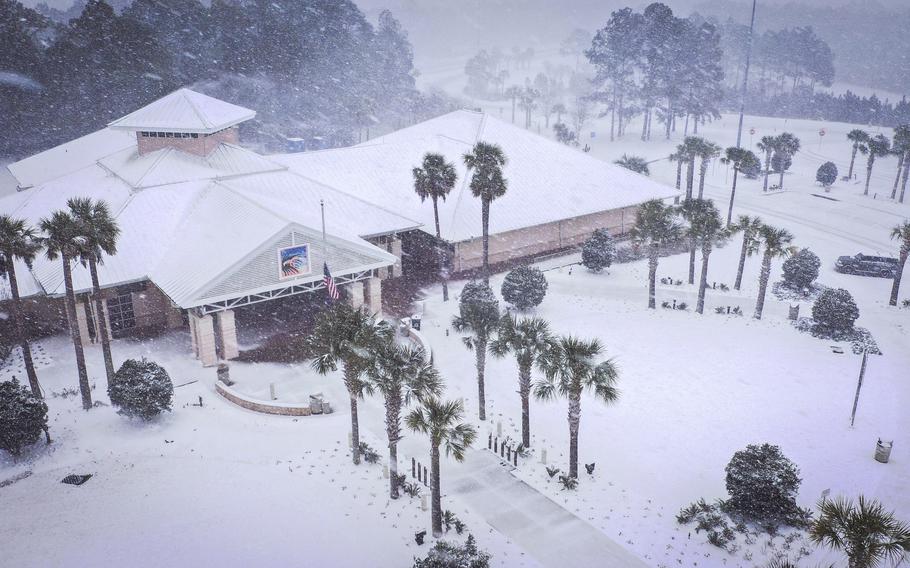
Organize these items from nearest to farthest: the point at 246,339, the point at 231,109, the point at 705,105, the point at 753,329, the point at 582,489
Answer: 1. the point at 582,489
2. the point at 246,339
3. the point at 753,329
4. the point at 231,109
5. the point at 705,105

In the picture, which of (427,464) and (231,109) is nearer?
(427,464)

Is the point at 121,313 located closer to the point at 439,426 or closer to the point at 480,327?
the point at 480,327

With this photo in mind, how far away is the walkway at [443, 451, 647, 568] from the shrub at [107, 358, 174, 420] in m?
12.9


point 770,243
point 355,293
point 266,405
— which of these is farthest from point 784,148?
point 266,405

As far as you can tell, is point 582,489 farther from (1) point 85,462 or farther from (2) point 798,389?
(1) point 85,462

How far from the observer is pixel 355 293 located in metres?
40.9

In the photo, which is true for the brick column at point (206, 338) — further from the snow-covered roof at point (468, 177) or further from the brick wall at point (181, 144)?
the snow-covered roof at point (468, 177)

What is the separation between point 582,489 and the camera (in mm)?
26594

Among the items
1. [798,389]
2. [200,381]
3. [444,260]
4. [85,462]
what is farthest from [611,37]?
[85,462]

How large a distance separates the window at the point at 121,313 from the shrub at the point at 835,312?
40.3 metres

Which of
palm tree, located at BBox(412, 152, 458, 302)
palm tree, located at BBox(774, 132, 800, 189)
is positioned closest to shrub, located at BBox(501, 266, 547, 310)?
palm tree, located at BBox(412, 152, 458, 302)

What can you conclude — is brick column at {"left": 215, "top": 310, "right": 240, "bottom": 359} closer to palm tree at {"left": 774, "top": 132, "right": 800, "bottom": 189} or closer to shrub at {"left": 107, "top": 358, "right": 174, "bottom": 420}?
shrub at {"left": 107, "top": 358, "right": 174, "bottom": 420}

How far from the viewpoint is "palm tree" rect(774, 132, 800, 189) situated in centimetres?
7394

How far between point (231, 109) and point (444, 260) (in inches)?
802
